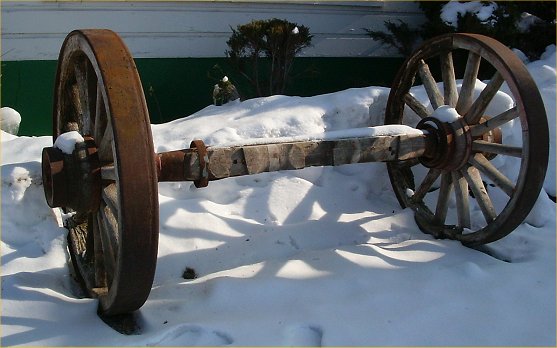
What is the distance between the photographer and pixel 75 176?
253 cm

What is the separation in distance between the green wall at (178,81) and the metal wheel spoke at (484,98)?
302 cm

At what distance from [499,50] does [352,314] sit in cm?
173

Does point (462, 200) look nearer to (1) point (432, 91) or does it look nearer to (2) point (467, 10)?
(1) point (432, 91)

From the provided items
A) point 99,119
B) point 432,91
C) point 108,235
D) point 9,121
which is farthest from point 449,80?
point 9,121

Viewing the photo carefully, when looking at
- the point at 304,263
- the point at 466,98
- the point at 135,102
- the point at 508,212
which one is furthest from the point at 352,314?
the point at 466,98

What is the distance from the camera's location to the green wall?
5457 millimetres

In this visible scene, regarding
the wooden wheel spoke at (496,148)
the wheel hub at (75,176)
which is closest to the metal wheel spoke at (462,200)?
the wooden wheel spoke at (496,148)

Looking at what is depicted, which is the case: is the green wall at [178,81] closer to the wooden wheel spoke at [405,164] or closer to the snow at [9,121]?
the snow at [9,121]

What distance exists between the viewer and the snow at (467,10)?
19.3 ft

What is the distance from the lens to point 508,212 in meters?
3.15

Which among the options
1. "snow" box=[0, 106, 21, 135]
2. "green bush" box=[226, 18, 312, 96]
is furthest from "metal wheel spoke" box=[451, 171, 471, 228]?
"snow" box=[0, 106, 21, 135]

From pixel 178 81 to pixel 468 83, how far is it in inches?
130

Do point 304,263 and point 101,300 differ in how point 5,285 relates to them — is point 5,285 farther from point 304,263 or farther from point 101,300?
point 304,263

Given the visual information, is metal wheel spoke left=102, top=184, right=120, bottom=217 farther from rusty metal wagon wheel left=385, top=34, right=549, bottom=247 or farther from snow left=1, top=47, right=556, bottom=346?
rusty metal wagon wheel left=385, top=34, right=549, bottom=247
